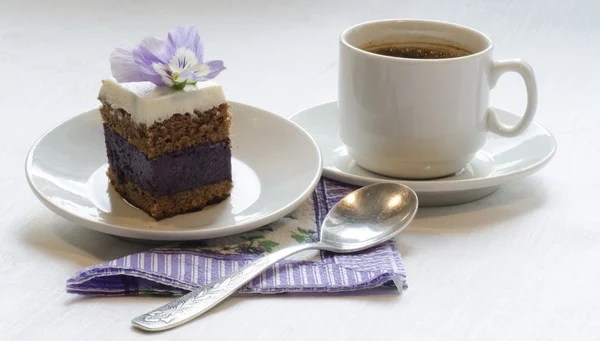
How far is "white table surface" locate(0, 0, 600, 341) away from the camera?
4.09 ft

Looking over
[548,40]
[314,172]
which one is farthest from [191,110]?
[548,40]

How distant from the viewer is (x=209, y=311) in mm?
1268

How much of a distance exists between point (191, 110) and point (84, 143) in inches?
11.9

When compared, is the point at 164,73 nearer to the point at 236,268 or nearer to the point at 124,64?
the point at 124,64

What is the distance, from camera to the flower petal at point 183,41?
1425 mm

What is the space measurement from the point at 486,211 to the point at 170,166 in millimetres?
569

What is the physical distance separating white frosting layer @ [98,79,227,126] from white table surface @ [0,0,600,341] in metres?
0.22

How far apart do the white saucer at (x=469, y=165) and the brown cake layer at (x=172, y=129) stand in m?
0.23

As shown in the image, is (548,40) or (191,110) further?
(548,40)

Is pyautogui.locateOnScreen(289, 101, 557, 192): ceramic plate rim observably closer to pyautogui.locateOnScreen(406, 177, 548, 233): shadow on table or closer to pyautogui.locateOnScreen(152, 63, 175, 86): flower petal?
pyautogui.locateOnScreen(406, 177, 548, 233): shadow on table

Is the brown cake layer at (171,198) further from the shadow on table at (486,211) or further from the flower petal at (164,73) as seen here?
the shadow on table at (486,211)

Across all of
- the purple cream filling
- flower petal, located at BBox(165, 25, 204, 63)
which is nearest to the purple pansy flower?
flower petal, located at BBox(165, 25, 204, 63)

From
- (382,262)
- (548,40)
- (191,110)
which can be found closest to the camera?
(382,262)

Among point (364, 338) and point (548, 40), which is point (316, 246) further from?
point (548, 40)
